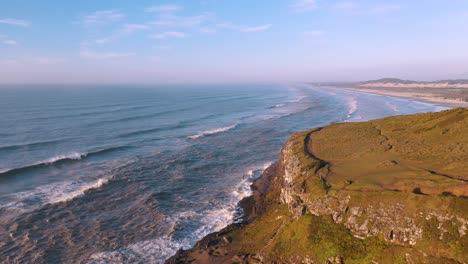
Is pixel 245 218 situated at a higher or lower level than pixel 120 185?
lower

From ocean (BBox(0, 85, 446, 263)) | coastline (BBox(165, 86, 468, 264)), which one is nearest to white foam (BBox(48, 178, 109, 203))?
ocean (BBox(0, 85, 446, 263))

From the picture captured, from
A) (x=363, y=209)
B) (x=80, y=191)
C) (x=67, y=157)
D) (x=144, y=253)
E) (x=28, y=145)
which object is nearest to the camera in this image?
(x=363, y=209)

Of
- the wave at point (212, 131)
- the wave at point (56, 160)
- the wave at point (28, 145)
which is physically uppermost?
the wave at point (28, 145)

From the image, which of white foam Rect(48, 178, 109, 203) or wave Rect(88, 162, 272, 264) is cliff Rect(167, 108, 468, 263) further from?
white foam Rect(48, 178, 109, 203)

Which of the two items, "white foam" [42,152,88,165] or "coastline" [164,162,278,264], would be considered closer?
"coastline" [164,162,278,264]

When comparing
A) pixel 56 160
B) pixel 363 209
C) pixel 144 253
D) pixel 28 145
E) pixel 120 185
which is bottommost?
pixel 144 253

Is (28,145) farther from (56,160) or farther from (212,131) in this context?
(212,131)

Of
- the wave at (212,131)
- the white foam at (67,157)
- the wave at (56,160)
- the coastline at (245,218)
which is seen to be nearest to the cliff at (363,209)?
→ the coastline at (245,218)

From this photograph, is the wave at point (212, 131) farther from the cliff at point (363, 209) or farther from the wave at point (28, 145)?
A: the cliff at point (363, 209)

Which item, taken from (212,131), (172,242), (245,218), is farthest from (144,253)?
(212,131)

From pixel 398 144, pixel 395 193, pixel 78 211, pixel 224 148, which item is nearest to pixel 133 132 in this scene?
pixel 224 148
